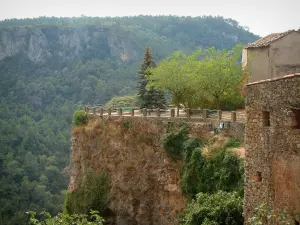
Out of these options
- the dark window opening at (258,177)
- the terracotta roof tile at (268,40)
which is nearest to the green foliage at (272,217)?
the dark window opening at (258,177)

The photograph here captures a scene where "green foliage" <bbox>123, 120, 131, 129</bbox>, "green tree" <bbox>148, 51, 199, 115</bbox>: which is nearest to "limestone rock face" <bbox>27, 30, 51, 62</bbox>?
"green tree" <bbox>148, 51, 199, 115</bbox>

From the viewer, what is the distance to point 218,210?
14.5 m

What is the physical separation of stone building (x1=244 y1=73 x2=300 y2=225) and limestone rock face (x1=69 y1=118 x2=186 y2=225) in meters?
10.6

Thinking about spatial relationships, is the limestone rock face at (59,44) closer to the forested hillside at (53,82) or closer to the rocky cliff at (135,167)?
the forested hillside at (53,82)

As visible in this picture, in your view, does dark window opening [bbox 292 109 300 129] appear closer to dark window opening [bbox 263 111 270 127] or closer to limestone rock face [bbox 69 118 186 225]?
dark window opening [bbox 263 111 270 127]

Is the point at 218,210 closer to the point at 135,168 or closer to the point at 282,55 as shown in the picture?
the point at 135,168

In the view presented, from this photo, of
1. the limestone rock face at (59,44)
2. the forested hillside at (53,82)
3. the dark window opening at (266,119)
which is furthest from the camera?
the limestone rock face at (59,44)

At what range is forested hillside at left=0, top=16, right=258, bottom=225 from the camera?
7550cm

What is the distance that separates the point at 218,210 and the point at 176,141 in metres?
8.73

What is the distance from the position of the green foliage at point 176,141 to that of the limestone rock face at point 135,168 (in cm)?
53

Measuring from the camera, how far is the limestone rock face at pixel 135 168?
23.1 meters

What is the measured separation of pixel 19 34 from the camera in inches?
6181

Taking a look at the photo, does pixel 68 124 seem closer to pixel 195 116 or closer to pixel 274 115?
pixel 195 116

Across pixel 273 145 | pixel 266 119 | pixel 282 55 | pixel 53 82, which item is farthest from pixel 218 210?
pixel 53 82
